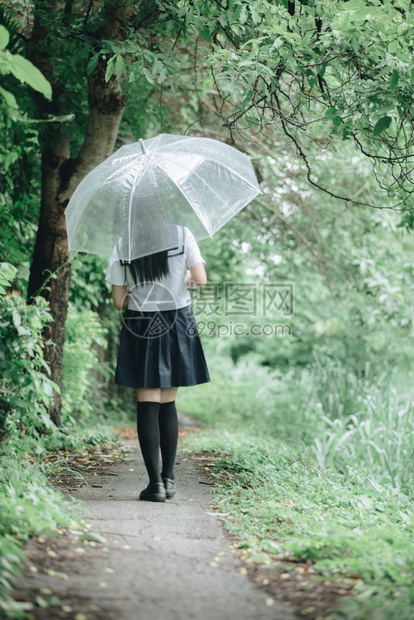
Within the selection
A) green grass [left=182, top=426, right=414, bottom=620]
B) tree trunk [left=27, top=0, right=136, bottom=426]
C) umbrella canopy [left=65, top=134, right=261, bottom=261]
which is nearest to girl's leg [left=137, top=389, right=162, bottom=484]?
green grass [left=182, top=426, right=414, bottom=620]

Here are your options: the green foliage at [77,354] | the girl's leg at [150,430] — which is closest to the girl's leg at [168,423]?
the girl's leg at [150,430]

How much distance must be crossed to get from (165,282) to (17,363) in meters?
1.01

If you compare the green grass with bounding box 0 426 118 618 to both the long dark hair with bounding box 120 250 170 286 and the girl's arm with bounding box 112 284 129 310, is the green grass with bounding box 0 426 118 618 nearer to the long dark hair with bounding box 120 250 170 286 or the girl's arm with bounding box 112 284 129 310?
the girl's arm with bounding box 112 284 129 310

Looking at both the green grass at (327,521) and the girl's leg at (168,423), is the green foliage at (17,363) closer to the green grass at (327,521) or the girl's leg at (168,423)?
the girl's leg at (168,423)

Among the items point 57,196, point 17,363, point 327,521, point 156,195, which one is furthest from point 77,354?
point 327,521

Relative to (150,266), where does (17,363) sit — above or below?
below

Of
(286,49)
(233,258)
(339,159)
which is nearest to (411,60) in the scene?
(286,49)

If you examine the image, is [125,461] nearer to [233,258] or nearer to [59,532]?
[59,532]

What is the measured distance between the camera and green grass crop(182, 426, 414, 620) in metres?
2.66

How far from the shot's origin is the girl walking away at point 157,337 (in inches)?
162

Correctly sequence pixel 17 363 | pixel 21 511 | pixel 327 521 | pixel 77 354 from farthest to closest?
pixel 77 354, pixel 17 363, pixel 327 521, pixel 21 511

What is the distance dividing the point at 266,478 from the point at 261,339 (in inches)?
494

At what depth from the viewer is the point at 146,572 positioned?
110 inches

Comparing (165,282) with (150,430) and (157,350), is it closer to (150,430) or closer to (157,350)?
(157,350)
